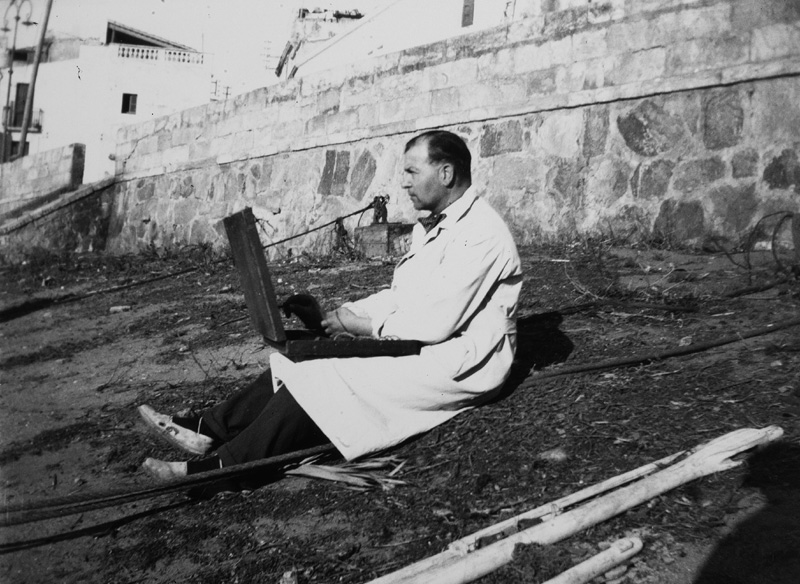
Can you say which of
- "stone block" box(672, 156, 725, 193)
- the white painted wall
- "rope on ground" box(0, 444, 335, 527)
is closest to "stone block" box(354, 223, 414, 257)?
"stone block" box(672, 156, 725, 193)

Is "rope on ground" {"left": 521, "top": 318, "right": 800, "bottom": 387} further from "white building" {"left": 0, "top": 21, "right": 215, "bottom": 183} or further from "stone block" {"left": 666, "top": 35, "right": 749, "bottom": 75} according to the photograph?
"white building" {"left": 0, "top": 21, "right": 215, "bottom": 183}

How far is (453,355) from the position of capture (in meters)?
3.40

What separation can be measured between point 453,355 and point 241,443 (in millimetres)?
961

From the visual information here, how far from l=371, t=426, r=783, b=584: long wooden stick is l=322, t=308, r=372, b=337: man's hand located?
50.8 inches

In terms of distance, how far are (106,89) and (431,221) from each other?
29367 millimetres

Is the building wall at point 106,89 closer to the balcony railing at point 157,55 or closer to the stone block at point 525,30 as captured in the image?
the balcony railing at point 157,55

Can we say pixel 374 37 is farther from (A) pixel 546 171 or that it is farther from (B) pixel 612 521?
(B) pixel 612 521

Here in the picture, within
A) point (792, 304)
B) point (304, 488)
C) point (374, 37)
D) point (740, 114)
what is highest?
point (374, 37)

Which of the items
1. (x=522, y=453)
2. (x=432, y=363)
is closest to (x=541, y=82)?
(x=432, y=363)

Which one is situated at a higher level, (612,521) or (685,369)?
(685,369)

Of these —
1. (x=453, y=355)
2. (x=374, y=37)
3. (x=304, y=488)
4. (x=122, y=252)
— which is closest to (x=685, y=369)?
(x=453, y=355)

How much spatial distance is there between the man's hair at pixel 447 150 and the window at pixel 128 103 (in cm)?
2879

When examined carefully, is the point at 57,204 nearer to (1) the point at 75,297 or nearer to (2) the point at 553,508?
(1) the point at 75,297

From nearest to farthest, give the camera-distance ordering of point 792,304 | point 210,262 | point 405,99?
1. point 792,304
2. point 405,99
3. point 210,262
